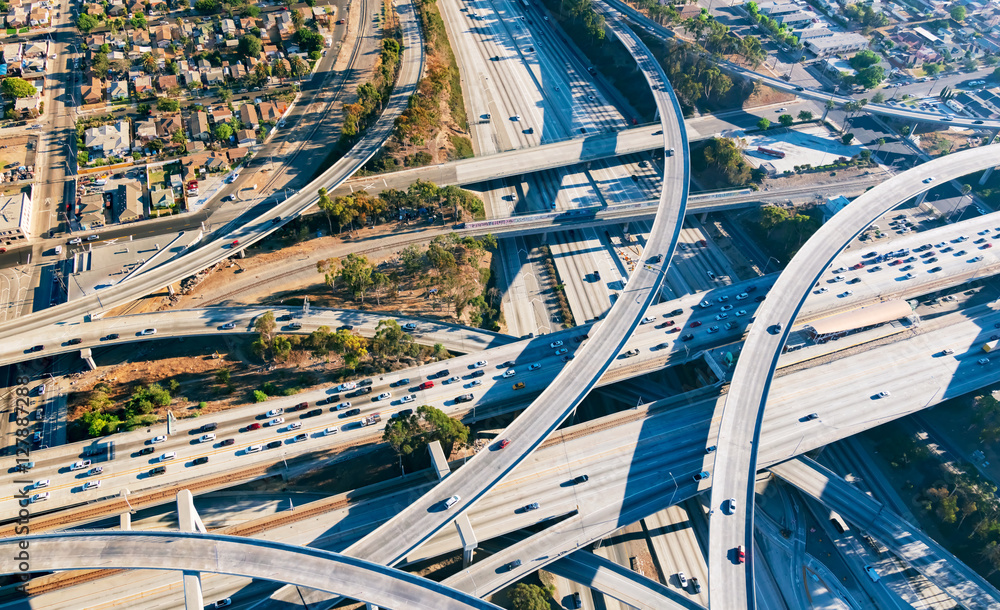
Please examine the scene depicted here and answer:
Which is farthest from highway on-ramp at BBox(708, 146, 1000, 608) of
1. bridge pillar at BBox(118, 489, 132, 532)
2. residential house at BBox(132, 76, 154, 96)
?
residential house at BBox(132, 76, 154, 96)

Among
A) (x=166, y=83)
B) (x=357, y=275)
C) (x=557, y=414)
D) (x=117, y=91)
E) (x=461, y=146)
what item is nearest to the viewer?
(x=557, y=414)

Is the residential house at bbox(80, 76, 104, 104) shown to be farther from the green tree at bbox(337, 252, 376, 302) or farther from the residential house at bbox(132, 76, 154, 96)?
the green tree at bbox(337, 252, 376, 302)

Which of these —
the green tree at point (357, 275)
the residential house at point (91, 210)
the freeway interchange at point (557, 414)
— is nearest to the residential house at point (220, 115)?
the residential house at point (91, 210)

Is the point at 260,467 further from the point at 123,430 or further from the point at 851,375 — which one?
the point at 851,375

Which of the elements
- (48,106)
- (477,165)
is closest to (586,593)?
(477,165)

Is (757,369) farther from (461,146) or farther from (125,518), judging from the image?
(125,518)

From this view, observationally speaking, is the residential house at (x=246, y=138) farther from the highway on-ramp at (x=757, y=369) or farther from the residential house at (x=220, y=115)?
the highway on-ramp at (x=757, y=369)

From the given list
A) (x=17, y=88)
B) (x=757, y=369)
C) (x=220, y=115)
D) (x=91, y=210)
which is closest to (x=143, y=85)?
(x=220, y=115)
